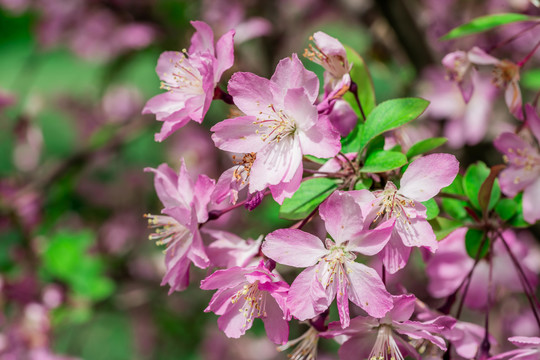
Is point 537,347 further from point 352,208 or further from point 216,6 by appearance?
point 216,6

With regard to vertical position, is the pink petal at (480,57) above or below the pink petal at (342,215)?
below

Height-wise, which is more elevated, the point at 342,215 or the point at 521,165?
the point at 342,215

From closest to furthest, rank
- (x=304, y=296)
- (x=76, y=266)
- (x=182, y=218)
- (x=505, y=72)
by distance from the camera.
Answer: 1. (x=304, y=296)
2. (x=182, y=218)
3. (x=505, y=72)
4. (x=76, y=266)

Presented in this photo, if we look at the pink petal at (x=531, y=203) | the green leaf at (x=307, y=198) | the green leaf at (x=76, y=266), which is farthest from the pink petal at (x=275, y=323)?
the green leaf at (x=76, y=266)

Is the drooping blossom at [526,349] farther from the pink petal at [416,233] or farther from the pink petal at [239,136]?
the pink petal at [239,136]

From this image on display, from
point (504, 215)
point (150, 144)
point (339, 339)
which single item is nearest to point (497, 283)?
point (504, 215)

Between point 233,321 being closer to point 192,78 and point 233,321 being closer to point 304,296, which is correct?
point 304,296

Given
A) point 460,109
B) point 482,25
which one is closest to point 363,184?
point 482,25
